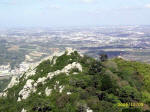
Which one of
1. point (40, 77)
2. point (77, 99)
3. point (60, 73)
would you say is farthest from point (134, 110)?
point (40, 77)

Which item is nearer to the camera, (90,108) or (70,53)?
(90,108)

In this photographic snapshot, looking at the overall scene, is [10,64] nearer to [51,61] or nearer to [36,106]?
[51,61]

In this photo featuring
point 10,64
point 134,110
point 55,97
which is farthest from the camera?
point 10,64

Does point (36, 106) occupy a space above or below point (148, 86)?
above

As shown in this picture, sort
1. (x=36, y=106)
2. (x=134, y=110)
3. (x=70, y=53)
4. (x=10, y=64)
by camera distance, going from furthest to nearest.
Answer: (x=10, y=64), (x=70, y=53), (x=36, y=106), (x=134, y=110)

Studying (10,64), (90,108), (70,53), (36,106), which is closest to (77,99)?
(90,108)

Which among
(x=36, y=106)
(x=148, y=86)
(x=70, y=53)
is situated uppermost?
(x=70, y=53)
